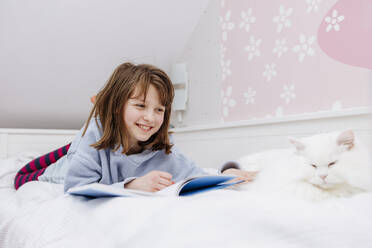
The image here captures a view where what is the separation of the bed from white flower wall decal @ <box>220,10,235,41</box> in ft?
5.58

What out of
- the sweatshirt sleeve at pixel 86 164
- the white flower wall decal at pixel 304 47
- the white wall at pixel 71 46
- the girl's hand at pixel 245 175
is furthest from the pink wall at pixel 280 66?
the sweatshirt sleeve at pixel 86 164

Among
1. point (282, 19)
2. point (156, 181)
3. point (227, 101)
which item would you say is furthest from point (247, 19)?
point (156, 181)

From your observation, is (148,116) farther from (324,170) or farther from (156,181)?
(324,170)

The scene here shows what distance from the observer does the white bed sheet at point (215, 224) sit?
1.18 ft

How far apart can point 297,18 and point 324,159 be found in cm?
126

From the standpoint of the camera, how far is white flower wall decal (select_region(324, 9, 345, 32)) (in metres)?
1.42

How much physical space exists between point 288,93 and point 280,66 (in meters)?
0.16

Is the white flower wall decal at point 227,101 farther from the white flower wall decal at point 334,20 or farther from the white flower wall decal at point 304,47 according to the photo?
the white flower wall decal at point 334,20

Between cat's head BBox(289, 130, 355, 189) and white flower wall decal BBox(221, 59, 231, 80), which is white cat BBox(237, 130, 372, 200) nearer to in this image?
cat's head BBox(289, 130, 355, 189)

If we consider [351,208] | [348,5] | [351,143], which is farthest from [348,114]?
[351,208]

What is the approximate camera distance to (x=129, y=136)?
110 centimetres

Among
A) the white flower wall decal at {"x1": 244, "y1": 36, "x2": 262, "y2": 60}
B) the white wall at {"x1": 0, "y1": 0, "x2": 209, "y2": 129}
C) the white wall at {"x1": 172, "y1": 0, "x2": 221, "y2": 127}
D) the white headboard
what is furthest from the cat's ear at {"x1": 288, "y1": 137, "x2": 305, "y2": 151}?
the white wall at {"x1": 0, "y1": 0, "x2": 209, "y2": 129}

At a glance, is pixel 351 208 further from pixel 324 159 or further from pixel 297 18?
pixel 297 18

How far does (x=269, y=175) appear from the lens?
626mm
